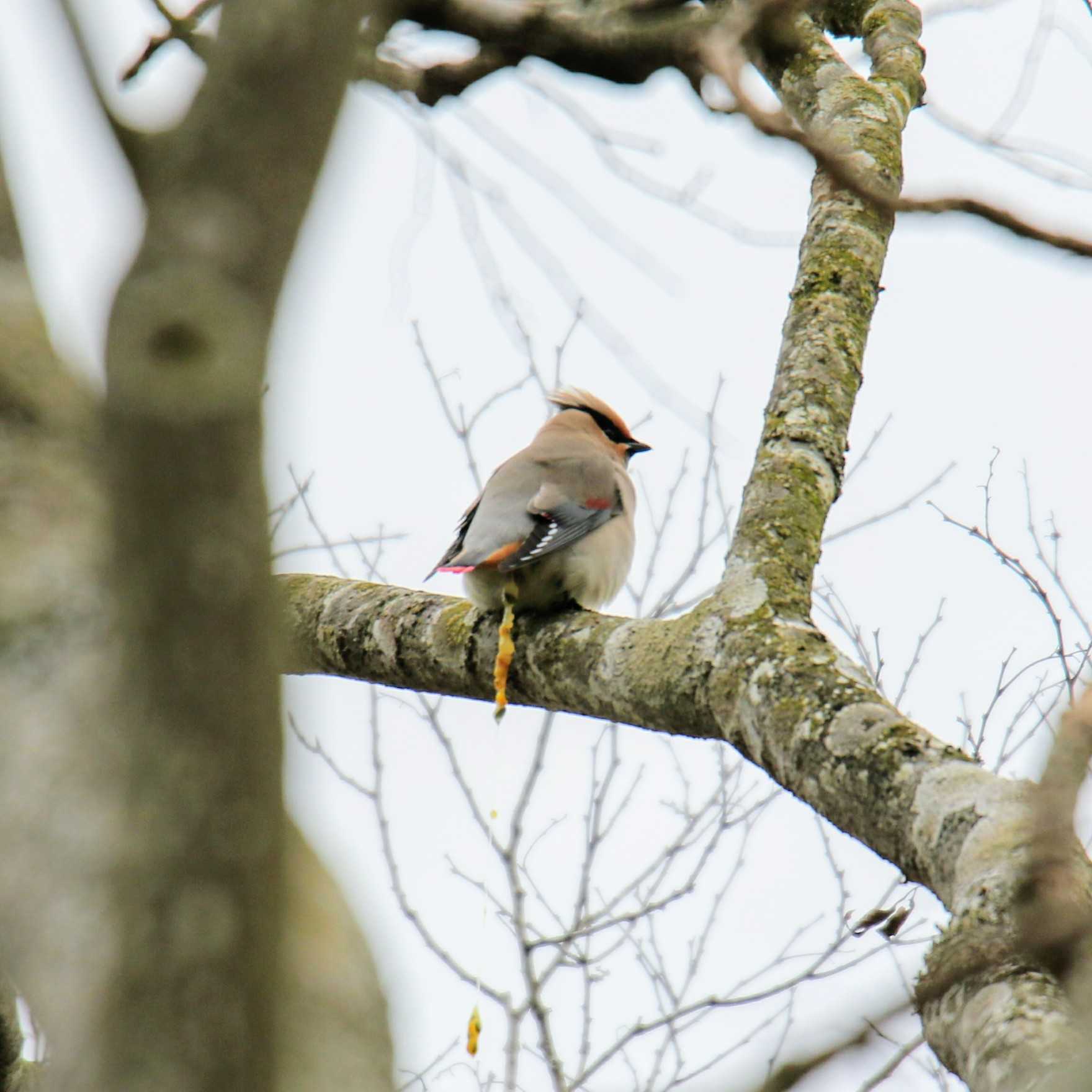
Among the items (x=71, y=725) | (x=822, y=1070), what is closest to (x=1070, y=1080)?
(x=822, y=1070)

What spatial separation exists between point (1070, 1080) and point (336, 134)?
0.95 metres

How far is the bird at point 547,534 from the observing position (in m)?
4.27

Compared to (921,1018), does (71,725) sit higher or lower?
higher

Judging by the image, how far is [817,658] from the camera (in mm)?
→ 2715

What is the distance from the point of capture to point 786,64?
188 inches

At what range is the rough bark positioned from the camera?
1.83 metres

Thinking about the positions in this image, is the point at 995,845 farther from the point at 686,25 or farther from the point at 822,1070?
the point at 686,25

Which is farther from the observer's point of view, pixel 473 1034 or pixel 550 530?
pixel 550 530

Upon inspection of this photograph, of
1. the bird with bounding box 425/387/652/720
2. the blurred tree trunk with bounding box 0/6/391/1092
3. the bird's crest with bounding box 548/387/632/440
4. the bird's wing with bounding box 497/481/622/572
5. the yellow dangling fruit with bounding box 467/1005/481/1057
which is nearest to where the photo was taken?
the blurred tree trunk with bounding box 0/6/391/1092

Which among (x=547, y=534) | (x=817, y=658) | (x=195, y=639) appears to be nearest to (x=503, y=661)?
(x=547, y=534)

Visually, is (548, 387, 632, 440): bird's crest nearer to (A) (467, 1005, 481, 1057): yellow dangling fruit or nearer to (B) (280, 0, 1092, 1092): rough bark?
(B) (280, 0, 1092, 1092): rough bark

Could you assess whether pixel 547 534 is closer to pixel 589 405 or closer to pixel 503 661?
pixel 503 661

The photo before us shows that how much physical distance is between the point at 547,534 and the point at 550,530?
0.18 feet

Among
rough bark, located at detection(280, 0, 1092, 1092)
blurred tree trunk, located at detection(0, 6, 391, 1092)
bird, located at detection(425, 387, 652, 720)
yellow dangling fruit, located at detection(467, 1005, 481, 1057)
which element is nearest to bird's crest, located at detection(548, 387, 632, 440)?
bird, located at detection(425, 387, 652, 720)
